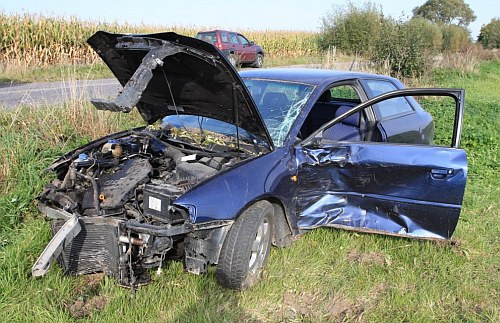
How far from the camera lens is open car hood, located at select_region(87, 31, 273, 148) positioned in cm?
276

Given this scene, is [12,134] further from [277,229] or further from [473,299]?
[473,299]

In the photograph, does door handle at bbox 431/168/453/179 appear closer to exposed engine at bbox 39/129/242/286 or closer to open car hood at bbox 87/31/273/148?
open car hood at bbox 87/31/273/148

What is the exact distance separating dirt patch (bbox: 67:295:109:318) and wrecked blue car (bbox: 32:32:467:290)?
0.20 m

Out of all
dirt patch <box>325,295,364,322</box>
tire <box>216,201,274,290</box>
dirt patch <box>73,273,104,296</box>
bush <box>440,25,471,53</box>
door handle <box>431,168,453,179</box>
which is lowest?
dirt patch <box>325,295,364,322</box>

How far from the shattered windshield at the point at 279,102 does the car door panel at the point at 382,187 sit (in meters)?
0.24

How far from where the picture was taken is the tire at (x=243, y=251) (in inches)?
114

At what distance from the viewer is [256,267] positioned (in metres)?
3.18

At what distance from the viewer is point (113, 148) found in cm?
364

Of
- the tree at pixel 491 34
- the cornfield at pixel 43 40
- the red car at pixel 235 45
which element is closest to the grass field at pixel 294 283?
the cornfield at pixel 43 40

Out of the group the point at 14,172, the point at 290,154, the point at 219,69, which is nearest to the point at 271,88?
the point at 290,154

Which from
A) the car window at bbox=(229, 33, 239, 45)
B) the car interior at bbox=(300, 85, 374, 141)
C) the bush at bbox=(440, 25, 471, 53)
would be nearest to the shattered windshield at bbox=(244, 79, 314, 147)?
the car interior at bbox=(300, 85, 374, 141)

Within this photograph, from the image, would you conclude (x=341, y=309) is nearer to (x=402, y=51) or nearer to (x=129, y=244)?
(x=129, y=244)

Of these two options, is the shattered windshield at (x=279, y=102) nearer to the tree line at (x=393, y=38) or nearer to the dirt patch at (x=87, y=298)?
the dirt patch at (x=87, y=298)

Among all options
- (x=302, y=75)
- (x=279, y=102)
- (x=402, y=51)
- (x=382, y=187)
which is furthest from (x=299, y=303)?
(x=402, y=51)
